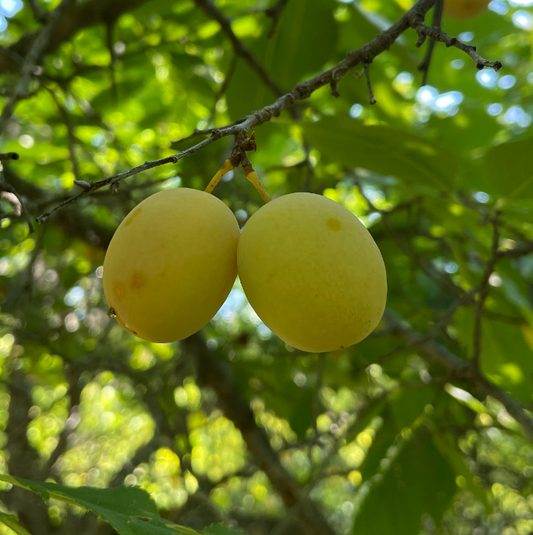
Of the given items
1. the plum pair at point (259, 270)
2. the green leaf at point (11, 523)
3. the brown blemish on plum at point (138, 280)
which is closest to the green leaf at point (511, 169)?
the plum pair at point (259, 270)

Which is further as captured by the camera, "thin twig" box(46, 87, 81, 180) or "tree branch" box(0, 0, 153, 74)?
"tree branch" box(0, 0, 153, 74)

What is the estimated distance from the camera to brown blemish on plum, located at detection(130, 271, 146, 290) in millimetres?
875

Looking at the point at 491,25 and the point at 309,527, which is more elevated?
the point at 491,25

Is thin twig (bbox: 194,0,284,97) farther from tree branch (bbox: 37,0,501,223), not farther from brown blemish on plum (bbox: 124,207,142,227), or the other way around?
brown blemish on plum (bbox: 124,207,142,227)

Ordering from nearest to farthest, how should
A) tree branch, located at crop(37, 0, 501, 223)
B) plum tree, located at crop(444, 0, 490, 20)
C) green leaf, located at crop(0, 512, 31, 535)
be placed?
1. green leaf, located at crop(0, 512, 31, 535)
2. tree branch, located at crop(37, 0, 501, 223)
3. plum tree, located at crop(444, 0, 490, 20)

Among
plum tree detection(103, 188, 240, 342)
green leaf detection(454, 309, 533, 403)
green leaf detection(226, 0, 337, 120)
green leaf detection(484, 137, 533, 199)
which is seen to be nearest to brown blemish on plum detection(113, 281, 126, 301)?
plum tree detection(103, 188, 240, 342)

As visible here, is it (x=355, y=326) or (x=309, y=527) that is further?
(x=309, y=527)

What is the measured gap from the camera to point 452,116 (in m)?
2.39

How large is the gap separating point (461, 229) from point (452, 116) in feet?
2.79

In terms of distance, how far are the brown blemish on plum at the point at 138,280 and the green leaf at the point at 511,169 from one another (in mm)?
1087

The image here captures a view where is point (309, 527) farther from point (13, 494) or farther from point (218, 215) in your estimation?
point (218, 215)

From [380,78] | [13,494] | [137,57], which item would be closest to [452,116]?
[380,78]

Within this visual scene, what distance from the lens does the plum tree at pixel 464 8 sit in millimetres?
2143

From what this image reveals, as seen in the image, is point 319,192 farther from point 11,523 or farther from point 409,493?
point 11,523
